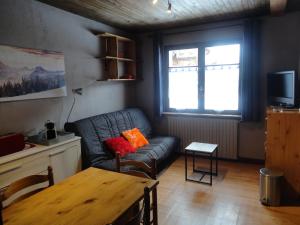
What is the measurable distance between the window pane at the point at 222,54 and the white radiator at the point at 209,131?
0.98 metres

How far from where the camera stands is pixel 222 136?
3984 millimetres

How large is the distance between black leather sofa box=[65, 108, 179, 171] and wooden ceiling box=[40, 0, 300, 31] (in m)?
1.47

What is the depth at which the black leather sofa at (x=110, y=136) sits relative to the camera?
2.96 m

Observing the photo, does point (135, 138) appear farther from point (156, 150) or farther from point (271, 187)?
point (271, 187)


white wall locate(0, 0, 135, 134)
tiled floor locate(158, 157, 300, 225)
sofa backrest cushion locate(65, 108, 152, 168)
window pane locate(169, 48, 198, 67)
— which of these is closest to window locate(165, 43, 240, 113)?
window pane locate(169, 48, 198, 67)

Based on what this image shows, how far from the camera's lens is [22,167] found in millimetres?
2148

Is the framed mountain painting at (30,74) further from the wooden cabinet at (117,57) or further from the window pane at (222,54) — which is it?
the window pane at (222,54)

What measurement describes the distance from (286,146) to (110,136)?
2.28 metres

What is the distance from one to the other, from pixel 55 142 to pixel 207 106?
8.73ft

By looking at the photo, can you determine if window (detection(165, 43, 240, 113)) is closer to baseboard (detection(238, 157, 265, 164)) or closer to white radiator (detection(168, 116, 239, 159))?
white radiator (detection(168, 116, 239, 159))

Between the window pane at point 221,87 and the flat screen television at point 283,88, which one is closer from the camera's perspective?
the flat screen television at point 283,88

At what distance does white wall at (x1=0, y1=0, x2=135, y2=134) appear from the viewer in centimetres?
249

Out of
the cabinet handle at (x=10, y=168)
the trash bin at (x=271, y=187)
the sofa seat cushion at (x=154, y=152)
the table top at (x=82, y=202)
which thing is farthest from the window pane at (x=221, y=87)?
the cabinet handle at (x=10, y=168)

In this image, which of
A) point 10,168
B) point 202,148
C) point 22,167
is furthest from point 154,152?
point 10,168
